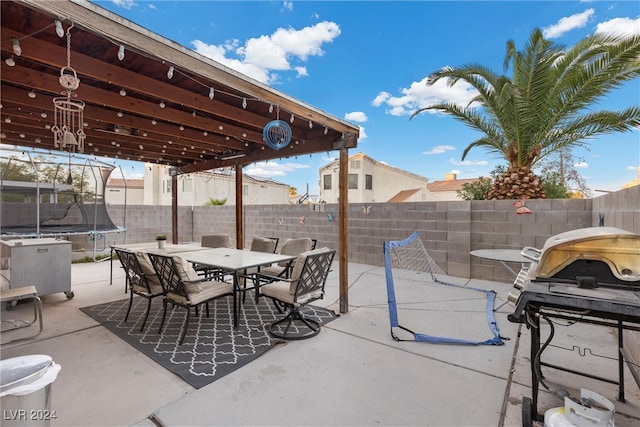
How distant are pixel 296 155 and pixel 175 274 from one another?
2502 mm

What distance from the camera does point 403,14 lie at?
7.25 m

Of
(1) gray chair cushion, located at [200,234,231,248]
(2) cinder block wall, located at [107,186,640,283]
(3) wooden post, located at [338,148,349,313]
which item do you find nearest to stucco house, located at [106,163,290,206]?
(2) cinder block wall, located at [107,186,640,283]

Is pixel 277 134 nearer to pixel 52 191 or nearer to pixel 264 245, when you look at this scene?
pixel 264 245

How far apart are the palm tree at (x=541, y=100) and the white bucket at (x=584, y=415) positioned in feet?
14.1

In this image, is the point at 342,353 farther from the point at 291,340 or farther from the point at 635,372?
the point at 635,372

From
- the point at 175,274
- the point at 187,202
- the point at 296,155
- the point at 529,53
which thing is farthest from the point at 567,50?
the point at 187,202

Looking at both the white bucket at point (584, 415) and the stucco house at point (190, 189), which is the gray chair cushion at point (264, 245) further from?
the stucco house at point (190, 189)

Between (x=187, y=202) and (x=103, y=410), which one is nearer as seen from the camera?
(x=103, y=410)

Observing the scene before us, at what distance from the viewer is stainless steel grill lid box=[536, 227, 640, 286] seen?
1.34m

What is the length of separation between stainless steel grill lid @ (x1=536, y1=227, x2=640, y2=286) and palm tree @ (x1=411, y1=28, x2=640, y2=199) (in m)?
3.86

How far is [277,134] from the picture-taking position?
3.47 metres

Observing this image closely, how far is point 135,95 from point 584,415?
4449mm

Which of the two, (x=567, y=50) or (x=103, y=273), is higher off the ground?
(x=567, y=50)

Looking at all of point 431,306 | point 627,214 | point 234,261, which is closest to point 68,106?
point 234,261
